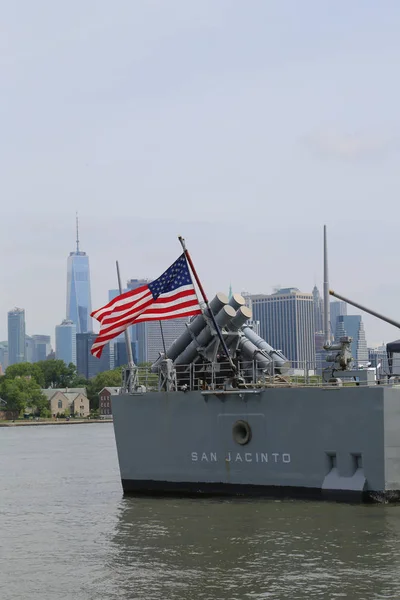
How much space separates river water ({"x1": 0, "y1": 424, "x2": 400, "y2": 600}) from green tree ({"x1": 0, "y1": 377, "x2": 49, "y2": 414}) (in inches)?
5490

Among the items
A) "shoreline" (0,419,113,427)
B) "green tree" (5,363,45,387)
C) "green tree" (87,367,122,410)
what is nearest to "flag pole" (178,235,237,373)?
"shoreline" (0,419,113,427)

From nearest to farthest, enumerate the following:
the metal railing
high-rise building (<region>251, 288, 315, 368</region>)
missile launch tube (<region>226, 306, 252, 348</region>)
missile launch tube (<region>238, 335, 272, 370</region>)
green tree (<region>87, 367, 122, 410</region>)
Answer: the metal railing
missile launch tube (<region>226, 306, 252, 348</region>)
missile launch tube (<region>238, 335, 272, 370</region>)
high-rise building (<region>251, 288, 315, 368</region>)
green tree (<region>87, 367, 122, 410</region>)

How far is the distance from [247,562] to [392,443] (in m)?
6.35

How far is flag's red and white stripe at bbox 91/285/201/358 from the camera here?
29.5 meters

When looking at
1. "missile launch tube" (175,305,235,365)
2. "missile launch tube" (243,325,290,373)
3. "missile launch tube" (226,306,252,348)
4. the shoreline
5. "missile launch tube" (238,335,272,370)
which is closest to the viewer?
"missile launch tube" (175,305,235,365)

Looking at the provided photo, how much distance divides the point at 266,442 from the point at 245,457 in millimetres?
788

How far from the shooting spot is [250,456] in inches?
1100

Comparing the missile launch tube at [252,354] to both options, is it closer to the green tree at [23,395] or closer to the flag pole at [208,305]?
the flag pole at [208,305]

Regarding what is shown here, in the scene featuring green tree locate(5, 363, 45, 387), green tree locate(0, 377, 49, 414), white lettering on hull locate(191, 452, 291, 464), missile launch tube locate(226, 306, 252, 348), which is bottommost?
green tree locate(0, 377, 49, 414)

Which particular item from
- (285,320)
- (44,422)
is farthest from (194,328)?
(44,422)

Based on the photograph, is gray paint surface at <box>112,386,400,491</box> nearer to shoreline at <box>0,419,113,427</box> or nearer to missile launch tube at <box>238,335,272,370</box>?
missile launch tube at <box>238,335,272,370</box>

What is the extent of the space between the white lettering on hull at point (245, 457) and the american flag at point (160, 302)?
383 cm

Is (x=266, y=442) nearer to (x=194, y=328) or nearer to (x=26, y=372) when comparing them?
(x=194, y=328)

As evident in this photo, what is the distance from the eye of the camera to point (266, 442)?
27625mm
